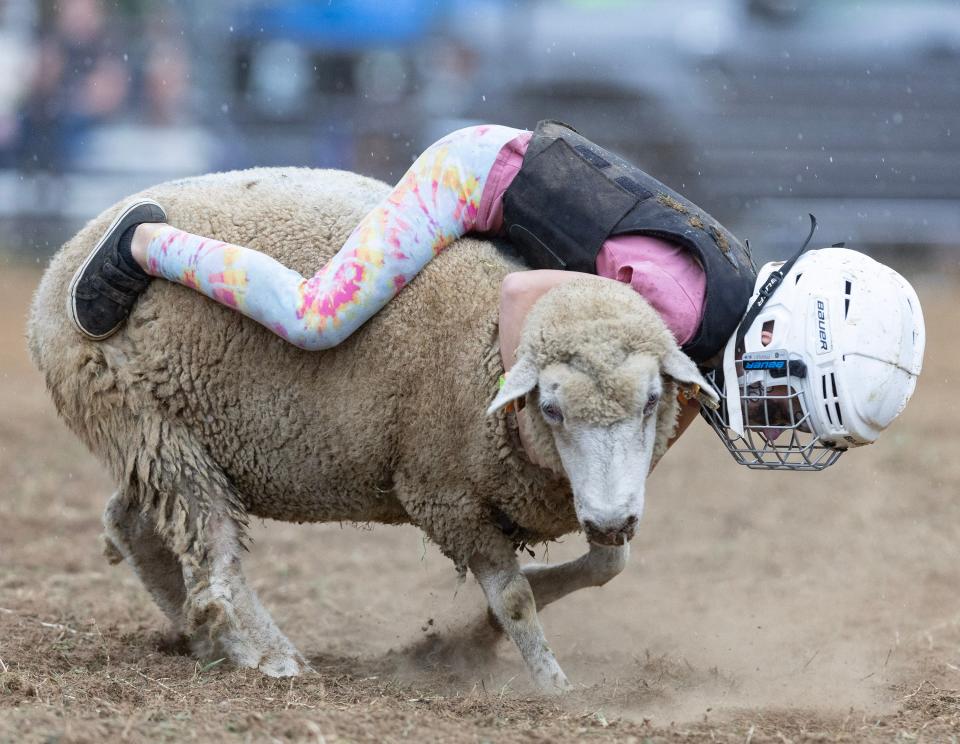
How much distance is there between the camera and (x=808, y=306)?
12.2 ft

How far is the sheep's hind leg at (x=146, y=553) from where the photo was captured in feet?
14.8

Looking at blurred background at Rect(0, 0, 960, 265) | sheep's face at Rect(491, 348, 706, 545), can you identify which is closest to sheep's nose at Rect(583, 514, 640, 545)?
sheep's face at Rect(491, 348, 706, 545)

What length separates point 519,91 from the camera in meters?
11.4

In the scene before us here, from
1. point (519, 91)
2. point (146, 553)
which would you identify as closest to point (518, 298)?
point (146, 553)

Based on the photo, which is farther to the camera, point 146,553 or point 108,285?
point 146,553

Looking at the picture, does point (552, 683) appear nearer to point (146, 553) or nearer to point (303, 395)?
point (303, 395)

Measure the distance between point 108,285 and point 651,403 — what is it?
→ 68.3 inches

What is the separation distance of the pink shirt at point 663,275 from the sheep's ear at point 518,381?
1.33 feet

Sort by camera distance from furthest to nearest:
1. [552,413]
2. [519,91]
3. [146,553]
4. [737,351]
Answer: [519,91] → [146,553] → [737,351] → [552,413]

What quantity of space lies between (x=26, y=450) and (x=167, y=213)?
11.3 feet

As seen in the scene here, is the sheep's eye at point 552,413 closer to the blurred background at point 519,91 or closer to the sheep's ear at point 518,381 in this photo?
the sheep's ear at point 518,381

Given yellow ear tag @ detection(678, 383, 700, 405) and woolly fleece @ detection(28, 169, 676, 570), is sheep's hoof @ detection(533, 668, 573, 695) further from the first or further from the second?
yellow ear tag @ detection(678, 383, 700, 405)

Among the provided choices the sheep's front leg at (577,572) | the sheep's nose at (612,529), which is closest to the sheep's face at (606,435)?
the sheep's nose at (612,529)

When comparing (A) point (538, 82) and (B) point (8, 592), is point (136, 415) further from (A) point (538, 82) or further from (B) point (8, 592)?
(A) point (538, 82)
